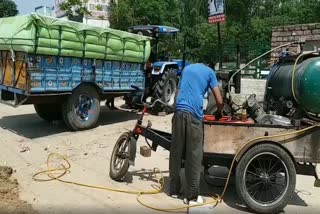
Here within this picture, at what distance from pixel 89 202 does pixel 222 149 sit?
1842 millimetres

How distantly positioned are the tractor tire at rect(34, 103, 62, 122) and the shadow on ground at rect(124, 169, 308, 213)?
4634mm

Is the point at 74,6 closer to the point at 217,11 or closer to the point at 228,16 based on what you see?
the point at 228,16

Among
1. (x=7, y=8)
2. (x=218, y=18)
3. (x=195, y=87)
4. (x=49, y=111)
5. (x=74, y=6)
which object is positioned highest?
(x=7, y=8)

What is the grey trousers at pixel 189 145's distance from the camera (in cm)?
580

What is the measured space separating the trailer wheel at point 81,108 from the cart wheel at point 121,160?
12.3 ft

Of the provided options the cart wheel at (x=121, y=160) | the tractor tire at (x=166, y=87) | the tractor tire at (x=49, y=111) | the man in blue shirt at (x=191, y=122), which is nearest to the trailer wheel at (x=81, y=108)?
the tractor tire at (x=49, y=111)

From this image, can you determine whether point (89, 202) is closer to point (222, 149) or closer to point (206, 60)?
point (222, 149)

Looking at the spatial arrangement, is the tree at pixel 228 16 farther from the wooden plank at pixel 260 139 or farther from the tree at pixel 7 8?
the wooden plank at pixel 260 139

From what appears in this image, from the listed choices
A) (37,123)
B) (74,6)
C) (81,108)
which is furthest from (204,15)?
(81,108)

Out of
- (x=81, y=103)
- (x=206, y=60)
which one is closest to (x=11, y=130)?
(x=81, y=103)

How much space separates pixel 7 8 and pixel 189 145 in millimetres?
56777

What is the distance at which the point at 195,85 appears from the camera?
5.89 metres

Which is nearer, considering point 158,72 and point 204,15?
point 158,72

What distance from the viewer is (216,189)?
664 centimetres
